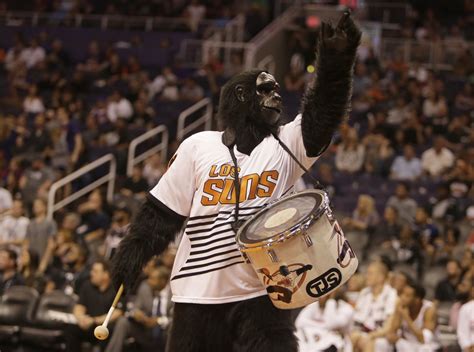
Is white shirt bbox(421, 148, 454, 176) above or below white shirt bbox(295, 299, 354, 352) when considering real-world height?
below

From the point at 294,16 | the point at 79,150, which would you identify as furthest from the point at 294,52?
the point at 79,150

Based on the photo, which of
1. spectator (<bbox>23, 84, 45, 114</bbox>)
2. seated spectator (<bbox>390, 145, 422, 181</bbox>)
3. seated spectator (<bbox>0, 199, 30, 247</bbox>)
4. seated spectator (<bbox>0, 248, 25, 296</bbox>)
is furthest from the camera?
spectator (<bbox>23, 84, 45, 114</bbox>)

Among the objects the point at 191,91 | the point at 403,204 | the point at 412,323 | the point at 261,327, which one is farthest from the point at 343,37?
the point at 191,91

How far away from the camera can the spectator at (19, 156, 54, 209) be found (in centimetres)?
1448

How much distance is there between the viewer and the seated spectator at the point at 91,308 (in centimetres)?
946

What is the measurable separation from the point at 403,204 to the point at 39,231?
465 centimetres

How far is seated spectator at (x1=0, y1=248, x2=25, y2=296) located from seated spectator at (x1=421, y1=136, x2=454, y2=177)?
19.4 ft

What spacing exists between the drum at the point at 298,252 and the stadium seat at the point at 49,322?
5.80 meters

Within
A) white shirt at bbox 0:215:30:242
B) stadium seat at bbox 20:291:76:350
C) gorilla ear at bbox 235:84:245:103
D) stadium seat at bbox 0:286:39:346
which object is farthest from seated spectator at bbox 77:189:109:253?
gorilla ear at bbox 235:84:245:103

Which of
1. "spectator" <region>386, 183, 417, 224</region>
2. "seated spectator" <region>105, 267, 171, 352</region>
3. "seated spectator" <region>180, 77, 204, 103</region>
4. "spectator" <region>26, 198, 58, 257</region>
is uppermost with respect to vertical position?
"seated spectator" <region>105, 267, 171, 352</region>

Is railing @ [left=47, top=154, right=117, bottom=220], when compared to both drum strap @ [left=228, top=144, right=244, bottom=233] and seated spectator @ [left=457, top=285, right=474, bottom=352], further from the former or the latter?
drum strap @ [left=228, top=144, right=244, bottom=233]

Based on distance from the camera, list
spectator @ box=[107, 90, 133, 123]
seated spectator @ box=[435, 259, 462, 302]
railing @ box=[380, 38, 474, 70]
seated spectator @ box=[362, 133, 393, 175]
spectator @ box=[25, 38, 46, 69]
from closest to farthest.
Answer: seated spectator @ box=[435, 259, 462, 302] < seated spectator @ box=[362, 133, 393, 175] < spectator @ box=[107, 90, 133, 123] < railing @ box=[380, 38, 474, 70] < spectator @ box=[25, 38, 46, 69]

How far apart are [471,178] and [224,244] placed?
9.05 m

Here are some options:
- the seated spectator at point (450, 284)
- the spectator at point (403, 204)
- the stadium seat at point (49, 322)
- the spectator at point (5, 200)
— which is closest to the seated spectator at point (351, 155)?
the spectator at point (403, 204)
